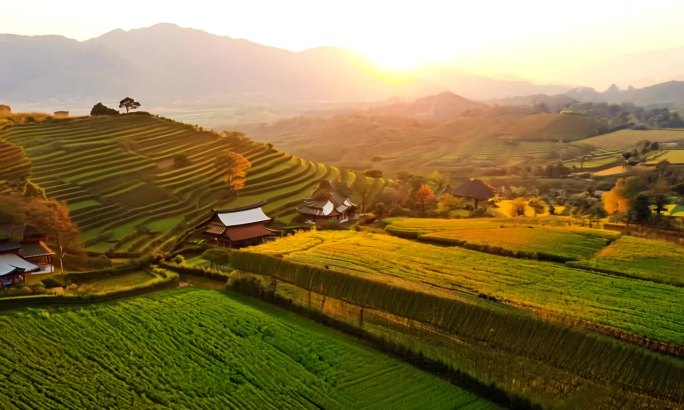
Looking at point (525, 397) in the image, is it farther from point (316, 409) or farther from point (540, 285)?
point (540, 285)

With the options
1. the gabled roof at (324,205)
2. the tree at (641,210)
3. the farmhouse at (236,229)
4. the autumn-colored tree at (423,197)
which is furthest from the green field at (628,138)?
the farmhouse at (236,229)

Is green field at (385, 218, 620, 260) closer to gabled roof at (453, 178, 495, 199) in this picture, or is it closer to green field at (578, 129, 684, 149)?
gabled roof at (453, 178, 495, 199)

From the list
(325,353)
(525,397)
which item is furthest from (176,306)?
(525,397)

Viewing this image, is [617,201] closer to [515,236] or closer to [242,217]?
[515,236]

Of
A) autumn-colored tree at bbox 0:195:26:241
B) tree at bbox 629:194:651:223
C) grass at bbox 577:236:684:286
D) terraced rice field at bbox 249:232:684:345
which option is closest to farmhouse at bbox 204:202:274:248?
terraced rice field at bbox 249:232:684:345

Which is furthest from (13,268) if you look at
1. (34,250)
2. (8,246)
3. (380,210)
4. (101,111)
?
(101,111)

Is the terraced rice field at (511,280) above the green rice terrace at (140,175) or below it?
below

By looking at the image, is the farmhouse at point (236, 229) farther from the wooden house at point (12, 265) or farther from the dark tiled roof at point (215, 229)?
the wooden house at point (12, 265)
